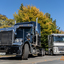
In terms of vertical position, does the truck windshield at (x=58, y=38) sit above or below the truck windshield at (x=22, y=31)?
below

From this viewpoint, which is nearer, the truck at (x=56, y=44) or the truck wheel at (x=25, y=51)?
the truck wheel at (x=25, y=51)

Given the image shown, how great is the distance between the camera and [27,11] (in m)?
27.2

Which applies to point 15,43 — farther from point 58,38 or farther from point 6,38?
point 58,38

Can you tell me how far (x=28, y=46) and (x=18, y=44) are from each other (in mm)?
985

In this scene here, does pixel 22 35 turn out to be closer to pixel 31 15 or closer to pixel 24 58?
pixel 24 58

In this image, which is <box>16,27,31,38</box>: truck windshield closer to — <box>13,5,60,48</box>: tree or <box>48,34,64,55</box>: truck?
<box>48,34,64,55</box>: truck

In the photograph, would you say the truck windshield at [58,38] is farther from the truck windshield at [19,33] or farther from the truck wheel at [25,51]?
the truck wheel at [25,51]

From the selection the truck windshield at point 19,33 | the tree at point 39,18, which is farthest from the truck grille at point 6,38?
the tree at point 39,18

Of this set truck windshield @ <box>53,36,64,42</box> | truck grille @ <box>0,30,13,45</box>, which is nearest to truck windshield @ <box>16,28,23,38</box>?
truck grille @ <box>0,30,13,45</box>

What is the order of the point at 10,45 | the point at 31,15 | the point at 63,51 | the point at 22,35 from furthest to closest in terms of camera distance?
the point at 31,15 → the point at 63,51 → the point at 22,35 → the point at 10,45

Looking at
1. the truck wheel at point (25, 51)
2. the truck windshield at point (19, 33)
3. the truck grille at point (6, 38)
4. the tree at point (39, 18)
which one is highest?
the tree at point (39, 18)

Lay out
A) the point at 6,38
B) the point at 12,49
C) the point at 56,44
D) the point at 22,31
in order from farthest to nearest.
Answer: the point at 56,44
the point at 22,31
the point at 6,38
the point at 12,49

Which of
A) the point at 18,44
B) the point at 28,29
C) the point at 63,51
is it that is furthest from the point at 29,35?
the point at 63,51

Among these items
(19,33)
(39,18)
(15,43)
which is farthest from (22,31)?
(39,18)
